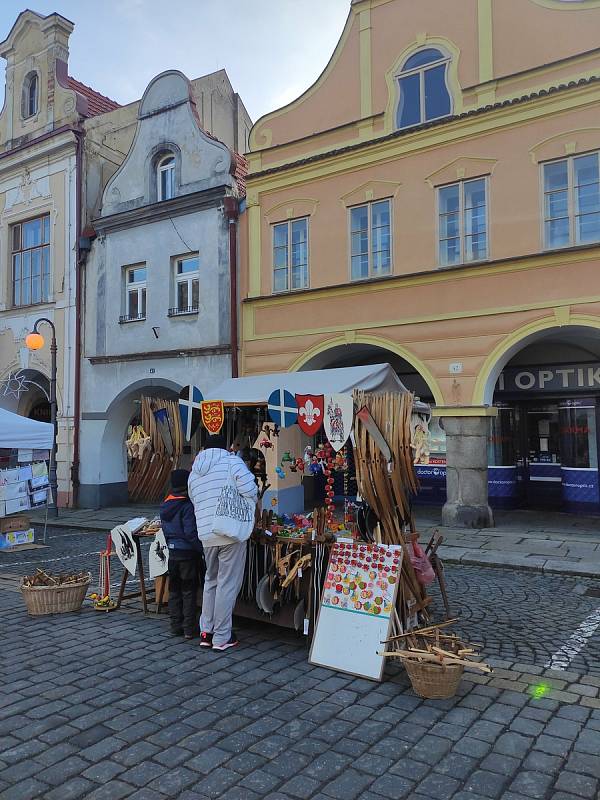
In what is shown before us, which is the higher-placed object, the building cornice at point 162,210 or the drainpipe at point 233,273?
the building cornice at point 162,210

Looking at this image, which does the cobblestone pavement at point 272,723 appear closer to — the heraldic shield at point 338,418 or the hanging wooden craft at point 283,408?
the heraldic shield at point 338,418

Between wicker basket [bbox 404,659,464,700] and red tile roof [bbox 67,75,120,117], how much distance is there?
17.7 metres

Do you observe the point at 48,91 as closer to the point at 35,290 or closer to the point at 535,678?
the point at 35,290

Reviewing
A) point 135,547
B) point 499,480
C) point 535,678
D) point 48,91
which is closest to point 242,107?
point 48,91

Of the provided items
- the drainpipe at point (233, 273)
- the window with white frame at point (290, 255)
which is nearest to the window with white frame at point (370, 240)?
A: the window with white frame at point (290, 255)

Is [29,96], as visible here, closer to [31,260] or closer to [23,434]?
[31,260]

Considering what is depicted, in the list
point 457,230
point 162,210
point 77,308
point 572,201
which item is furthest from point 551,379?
point 77,308

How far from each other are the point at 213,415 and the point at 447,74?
355 inches

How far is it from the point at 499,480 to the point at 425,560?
9159mm

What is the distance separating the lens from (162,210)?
15617mm

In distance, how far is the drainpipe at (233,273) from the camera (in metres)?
14.4

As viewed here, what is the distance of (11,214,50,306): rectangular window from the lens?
59.0ft

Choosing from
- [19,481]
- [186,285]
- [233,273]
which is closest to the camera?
[19,481]

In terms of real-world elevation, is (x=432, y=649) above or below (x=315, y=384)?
below
